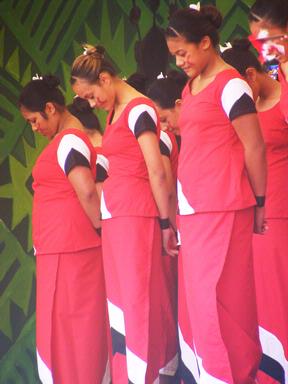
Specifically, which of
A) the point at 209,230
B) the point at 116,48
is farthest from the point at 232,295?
the point at 116,48

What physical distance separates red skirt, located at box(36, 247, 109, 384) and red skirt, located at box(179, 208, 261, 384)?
2.68 ft

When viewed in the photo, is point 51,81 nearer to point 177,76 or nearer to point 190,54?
point 177,76

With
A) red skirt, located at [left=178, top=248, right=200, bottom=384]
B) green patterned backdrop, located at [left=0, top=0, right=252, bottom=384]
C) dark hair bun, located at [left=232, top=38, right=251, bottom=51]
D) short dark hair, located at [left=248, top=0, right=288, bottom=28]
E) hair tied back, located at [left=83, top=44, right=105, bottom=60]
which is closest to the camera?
short dark hair, located at [left=248, top=0, right=288, bottom=28]

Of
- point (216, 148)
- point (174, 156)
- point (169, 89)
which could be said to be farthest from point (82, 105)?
point (216, 148)

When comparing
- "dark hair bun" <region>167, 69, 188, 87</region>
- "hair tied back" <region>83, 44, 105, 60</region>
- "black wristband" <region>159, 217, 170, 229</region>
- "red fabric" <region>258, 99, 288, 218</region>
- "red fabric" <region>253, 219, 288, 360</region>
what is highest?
"hair tied back" <region>83, 44, 105, 60</region>

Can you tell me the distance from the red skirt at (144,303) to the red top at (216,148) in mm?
367

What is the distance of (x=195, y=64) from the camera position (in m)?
2.76

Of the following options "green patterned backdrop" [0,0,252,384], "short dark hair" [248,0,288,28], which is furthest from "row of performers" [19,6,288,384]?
"green patterned backdrop" [0,0,252,384]

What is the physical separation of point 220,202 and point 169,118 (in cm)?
61

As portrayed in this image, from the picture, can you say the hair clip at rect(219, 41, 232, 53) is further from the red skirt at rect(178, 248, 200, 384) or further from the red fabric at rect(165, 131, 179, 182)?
the red skirt at rect(178, 248, 200, 384)

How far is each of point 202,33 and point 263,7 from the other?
23cm

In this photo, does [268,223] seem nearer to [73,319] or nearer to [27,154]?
[73,319]

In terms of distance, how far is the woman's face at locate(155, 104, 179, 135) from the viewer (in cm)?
314

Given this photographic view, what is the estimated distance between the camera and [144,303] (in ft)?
10.1
